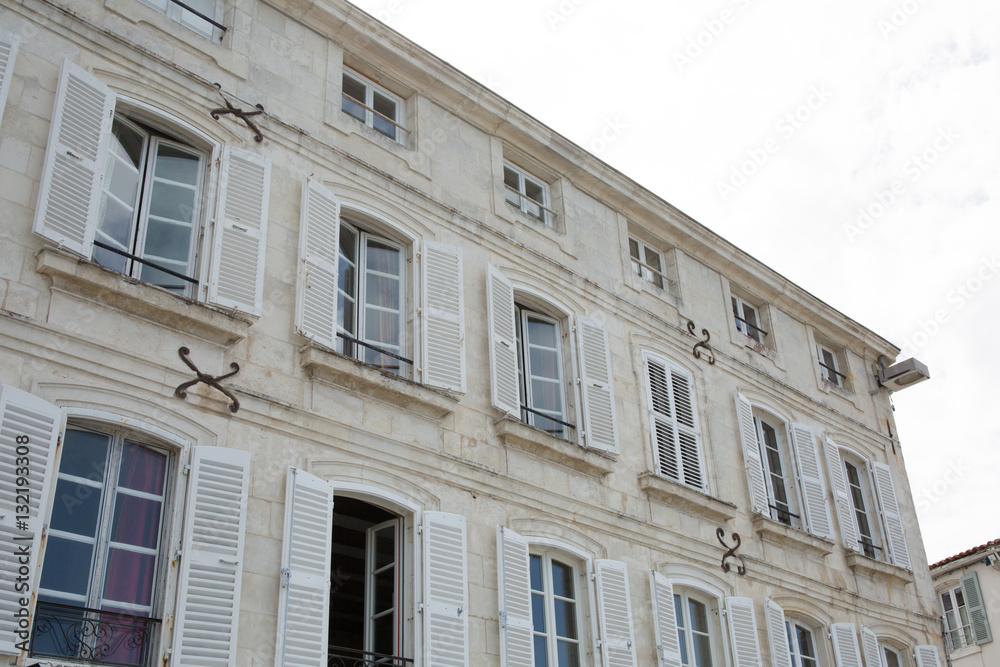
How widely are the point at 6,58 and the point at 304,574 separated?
4435mm

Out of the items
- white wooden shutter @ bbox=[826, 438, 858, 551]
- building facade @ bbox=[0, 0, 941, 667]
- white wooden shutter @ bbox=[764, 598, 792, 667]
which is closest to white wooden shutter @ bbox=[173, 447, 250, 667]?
building facade @ bbox=[0, 0, 941, 667]

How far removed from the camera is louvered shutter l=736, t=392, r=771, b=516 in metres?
13.0

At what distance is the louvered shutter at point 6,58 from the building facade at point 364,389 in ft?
0.10

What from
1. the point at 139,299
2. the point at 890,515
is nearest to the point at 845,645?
the point at 890,515

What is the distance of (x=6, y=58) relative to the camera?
8062mm

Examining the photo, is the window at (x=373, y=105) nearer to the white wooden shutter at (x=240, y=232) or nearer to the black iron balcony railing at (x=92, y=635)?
the white wooden shutter at (x=240, y=232)

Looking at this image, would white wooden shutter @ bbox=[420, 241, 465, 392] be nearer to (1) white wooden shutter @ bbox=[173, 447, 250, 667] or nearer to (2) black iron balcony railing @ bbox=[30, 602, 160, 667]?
(1) white wooden shutter @ bbox=[173, 447, 250, 667]

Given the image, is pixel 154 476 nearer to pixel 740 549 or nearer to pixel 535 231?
pixel 535 231

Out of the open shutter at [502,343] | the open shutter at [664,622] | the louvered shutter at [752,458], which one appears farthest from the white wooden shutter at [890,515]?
the open shutter at [502,343]

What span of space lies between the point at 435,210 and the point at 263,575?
4.48m

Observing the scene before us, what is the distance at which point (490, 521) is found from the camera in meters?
9.69

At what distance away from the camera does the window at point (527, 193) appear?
12547 millimetres

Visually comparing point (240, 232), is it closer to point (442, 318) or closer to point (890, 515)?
point (442, 318)

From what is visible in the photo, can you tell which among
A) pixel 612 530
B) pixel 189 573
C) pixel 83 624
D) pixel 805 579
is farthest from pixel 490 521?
pixel 805 579
